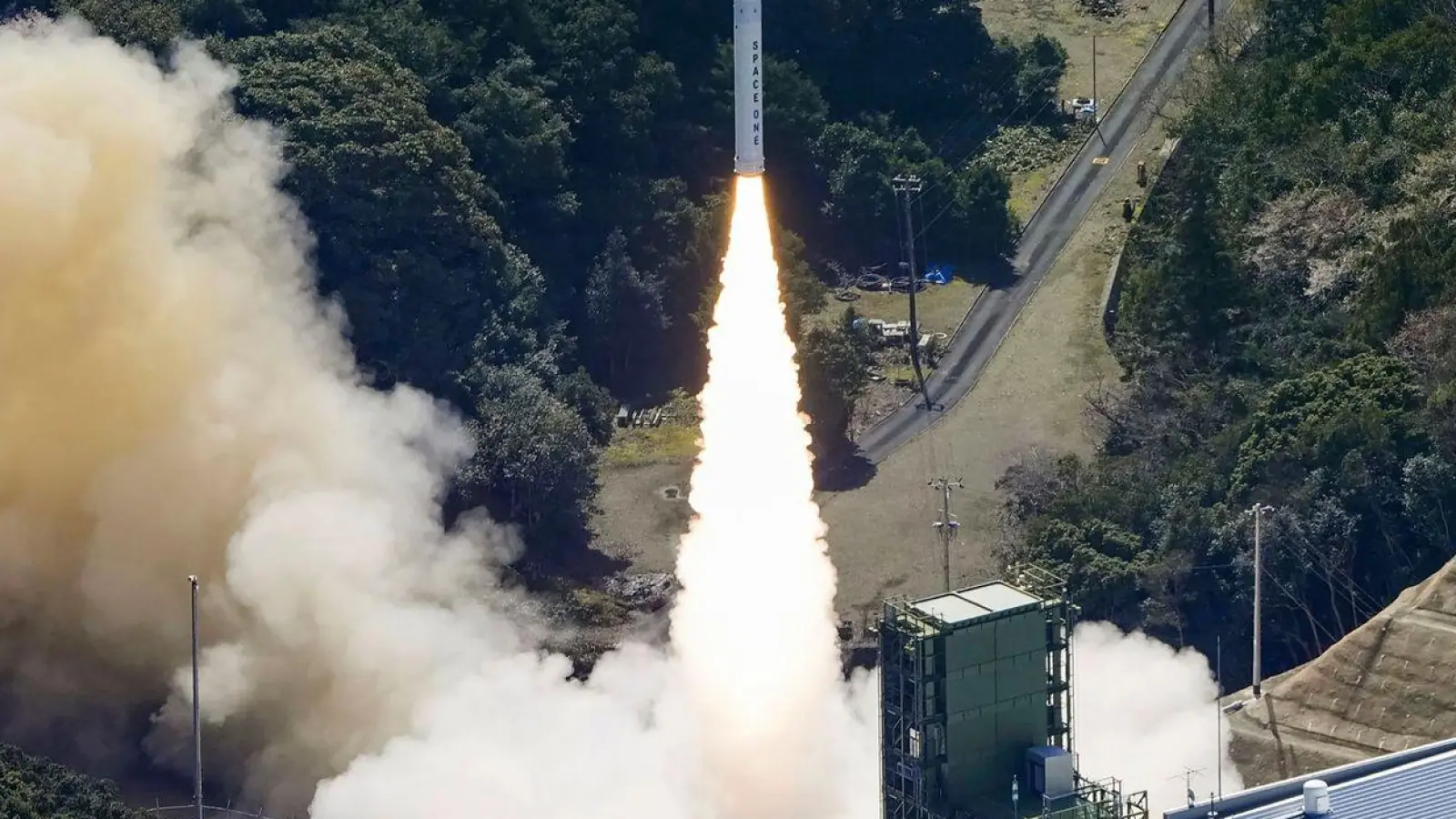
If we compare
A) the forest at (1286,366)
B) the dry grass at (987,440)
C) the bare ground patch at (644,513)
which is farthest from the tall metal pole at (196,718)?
the forest at (1286,366)

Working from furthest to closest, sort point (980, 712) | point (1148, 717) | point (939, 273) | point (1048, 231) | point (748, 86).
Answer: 1. point (1048, 231)
2. point (939, 273)
3. point (1148, 717)
4. point (748, 86)
5. point (980, 712)

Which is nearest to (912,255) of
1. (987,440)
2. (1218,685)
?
(987,440)

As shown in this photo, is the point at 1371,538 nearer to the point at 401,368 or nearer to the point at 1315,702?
the point at 1315,702

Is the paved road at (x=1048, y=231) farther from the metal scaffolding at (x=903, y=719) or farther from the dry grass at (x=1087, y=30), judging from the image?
the metal scaffolding at (x=903, y=719)

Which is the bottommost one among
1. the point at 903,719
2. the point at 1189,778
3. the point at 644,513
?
the point at 903,719

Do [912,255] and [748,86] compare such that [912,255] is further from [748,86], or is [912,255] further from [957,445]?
[748,86]

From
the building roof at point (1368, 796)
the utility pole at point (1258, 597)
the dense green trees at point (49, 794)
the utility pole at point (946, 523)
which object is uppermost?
the utility pole at point (946, 523)

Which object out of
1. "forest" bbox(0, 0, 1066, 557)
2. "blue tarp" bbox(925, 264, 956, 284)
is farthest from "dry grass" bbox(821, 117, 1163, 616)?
"blue tarp" bbox(925, 264, 956, 284)
